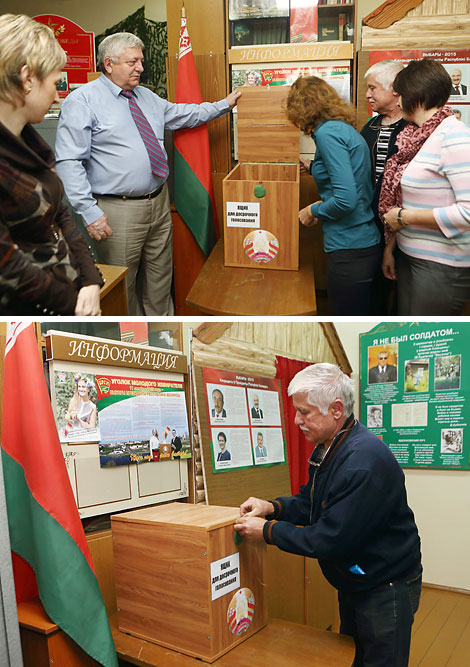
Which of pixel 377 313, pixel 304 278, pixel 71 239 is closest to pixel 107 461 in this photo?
pixel 71 239

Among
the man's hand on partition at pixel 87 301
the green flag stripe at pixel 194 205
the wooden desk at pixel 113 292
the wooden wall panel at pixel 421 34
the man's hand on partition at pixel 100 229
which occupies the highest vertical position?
the wooden wall panel at pixel 421 34

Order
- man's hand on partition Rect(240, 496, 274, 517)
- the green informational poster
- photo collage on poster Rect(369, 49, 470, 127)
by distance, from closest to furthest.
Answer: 1. man's hand on partition Rect(240, 496, 274, 517)
2. photo collage on poster Rect(369, 49, 470, 127)
3. the green informational poster

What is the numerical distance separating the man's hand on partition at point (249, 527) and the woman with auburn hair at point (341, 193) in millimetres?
1115

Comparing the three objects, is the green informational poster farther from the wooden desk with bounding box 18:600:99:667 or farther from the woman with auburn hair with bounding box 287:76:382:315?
the wooden desk with bounding box 18:600:99:667

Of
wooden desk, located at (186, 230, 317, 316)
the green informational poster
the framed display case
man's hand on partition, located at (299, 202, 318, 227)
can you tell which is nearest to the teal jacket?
man's hand on partition, located at (299, 202, 318, 227)

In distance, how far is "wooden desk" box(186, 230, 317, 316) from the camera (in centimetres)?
256

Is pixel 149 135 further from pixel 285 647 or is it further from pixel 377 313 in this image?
pixel 285 647

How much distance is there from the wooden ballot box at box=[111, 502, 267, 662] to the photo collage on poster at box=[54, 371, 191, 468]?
1.00ft

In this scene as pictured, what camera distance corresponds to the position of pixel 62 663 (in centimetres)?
172

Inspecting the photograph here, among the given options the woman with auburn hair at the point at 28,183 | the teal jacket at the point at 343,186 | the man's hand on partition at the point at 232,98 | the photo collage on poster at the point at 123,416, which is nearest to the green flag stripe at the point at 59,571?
the photo collage on poster at the point at 123,416

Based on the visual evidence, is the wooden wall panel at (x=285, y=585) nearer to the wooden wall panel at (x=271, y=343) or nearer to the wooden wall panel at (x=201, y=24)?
the wooden wall panel at (x=271, y=343)

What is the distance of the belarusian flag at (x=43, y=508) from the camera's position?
1.74m

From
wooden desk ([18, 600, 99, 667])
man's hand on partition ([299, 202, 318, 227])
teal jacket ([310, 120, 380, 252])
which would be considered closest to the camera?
wooden desk ([18, 600, 99, 667])

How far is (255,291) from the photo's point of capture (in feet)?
8.99
